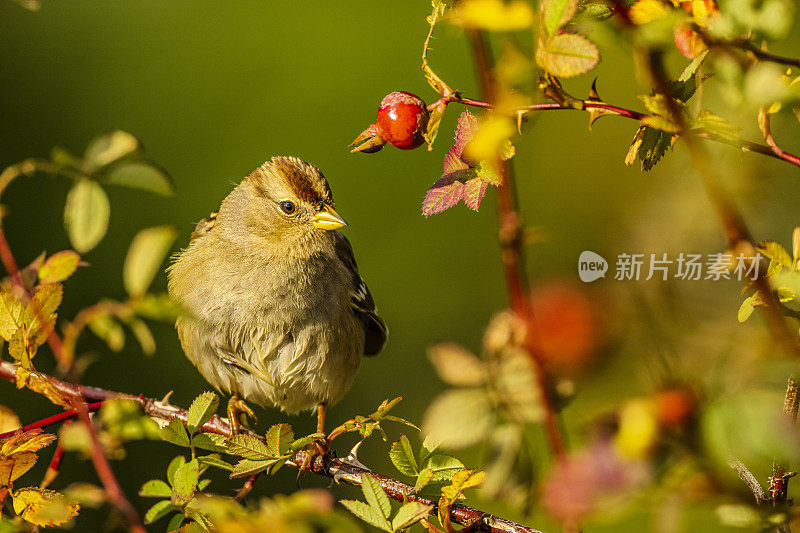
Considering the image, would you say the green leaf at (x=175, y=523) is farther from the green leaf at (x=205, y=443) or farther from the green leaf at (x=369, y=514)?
the green leaf at (x=369, y=514)

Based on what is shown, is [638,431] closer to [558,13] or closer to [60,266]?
[558,13]

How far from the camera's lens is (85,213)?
80cm

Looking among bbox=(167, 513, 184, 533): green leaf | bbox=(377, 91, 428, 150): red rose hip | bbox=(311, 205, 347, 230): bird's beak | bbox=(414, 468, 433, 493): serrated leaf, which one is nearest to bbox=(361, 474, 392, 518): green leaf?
bbox=(414, 468, 433, 493): serrated leaf

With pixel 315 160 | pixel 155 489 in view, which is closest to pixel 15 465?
pixel 155 489

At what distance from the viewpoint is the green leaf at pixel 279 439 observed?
90 centimetres

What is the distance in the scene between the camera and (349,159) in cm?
364

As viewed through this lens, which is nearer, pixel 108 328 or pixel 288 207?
pixel 108 328

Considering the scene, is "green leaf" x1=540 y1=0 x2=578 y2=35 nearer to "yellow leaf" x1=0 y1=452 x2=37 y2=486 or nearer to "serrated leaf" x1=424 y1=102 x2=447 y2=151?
"serrated leaf" x1=424 y1=102 x2=447 y2=151

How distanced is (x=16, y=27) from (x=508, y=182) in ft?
15.7

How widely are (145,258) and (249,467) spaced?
29cm

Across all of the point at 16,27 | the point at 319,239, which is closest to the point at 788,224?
the point at 319,239

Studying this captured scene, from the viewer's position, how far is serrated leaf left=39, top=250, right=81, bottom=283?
34.6 inches

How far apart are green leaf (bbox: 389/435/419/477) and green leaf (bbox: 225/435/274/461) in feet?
0.48

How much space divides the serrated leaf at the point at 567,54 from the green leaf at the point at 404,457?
46cm
